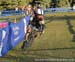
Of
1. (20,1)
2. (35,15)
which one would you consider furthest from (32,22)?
(20,1)

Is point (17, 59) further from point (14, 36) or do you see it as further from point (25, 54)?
point (14, 36)

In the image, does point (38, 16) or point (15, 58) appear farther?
point (38, 16)

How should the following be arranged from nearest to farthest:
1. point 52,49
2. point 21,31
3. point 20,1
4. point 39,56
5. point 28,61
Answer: point 28,61 < point 39,56 < point 52,49 < point 21,31 < point 20,1

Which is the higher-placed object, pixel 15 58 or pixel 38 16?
pixel 38 16

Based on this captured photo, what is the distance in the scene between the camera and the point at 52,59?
11.1m

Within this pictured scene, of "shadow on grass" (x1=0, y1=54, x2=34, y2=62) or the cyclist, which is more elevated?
the cyclist

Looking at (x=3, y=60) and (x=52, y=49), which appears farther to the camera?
(x=52, y=49)

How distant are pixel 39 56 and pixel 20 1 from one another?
5879 cm

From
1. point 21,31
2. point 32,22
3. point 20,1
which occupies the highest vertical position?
point 32,22

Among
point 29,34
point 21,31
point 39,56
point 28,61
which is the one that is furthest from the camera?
point 21,31

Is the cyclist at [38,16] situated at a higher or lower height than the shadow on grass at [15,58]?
higher

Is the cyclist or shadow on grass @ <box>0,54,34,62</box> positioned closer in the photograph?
shadow on grass @ <box>0,54,34,62</box>

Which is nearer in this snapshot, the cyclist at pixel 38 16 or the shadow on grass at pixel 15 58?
the shadow on grass at pixel 15 58

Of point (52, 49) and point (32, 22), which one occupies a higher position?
point (32, 22)
